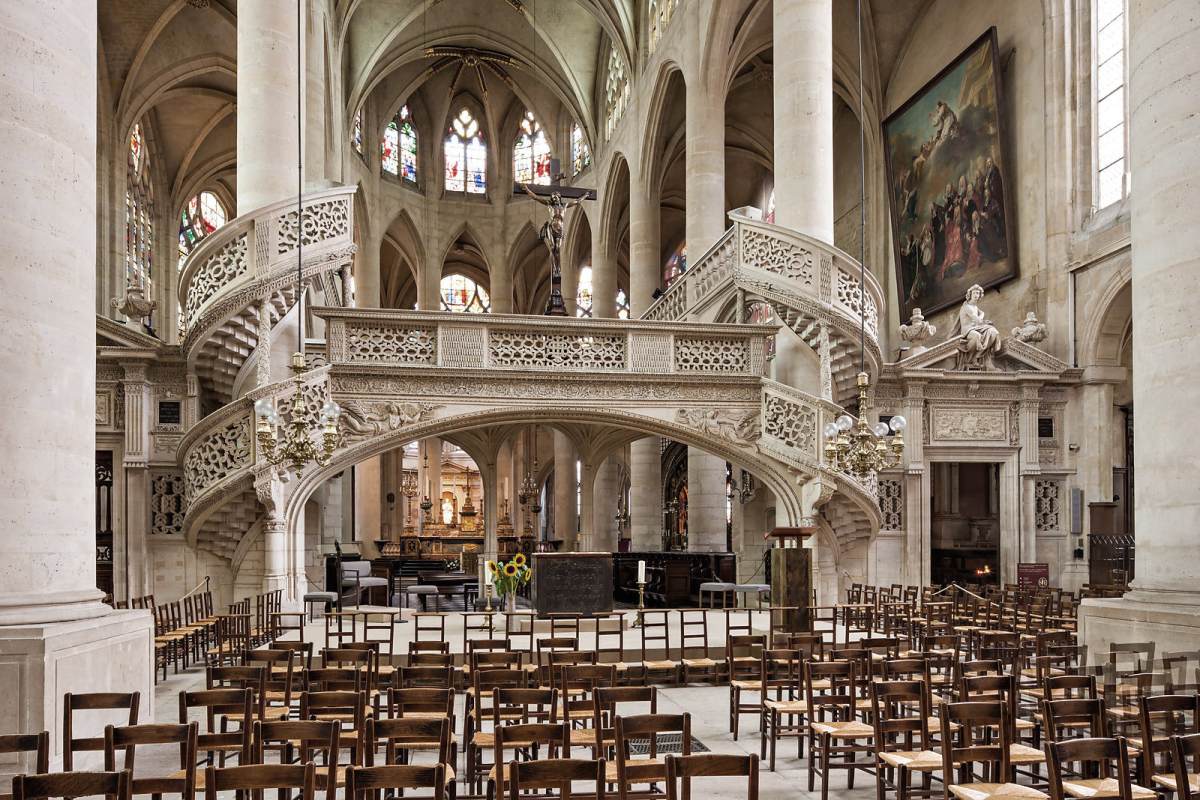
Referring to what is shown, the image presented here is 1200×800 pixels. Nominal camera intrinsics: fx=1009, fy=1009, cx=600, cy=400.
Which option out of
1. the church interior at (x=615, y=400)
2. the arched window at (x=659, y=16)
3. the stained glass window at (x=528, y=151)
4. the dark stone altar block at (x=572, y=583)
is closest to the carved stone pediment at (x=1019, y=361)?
the church interior at (x=615, y=400)

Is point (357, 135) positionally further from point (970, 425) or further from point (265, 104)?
point (970, 425)

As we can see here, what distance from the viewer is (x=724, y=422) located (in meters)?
15.8

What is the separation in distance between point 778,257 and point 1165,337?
8.79 metres

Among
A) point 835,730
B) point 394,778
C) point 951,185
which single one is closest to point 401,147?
point 951,185

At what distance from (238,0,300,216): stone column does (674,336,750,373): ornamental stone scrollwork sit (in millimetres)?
6531

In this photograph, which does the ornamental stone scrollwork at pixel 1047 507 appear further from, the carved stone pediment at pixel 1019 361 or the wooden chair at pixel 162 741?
the wooden chair at pixel 162 741

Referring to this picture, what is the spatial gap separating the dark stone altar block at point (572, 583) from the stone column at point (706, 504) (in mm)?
7920

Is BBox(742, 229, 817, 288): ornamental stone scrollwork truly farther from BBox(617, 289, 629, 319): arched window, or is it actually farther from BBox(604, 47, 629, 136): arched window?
BBox(617, 289, 629, 319): arched window

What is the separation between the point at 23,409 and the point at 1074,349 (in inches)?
728

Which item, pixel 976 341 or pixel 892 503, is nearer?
pixel 892 503

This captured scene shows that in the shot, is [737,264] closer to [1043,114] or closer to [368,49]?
[1043,114]

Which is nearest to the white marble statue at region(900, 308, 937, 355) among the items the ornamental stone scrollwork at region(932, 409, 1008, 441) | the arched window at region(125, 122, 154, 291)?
the ornamental stone scrollwork at region(932, 409, 1008, 441)

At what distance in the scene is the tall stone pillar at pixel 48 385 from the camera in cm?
609

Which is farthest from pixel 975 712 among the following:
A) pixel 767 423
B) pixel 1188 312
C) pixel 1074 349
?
pixel 1074 349
